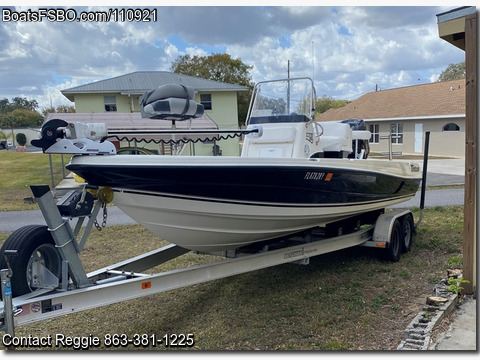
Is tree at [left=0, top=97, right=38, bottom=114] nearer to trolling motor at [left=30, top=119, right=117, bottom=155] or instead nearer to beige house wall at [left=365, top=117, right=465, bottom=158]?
beige house wall at [left=365, top=117, right=465, bottom=158]

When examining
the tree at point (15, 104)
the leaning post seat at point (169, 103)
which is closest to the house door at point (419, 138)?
the leaning post seat at point (169, 103)

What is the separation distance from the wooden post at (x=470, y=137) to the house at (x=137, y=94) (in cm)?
1830

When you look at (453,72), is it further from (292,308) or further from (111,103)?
(292,308)

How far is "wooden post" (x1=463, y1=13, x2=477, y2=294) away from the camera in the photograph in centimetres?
416

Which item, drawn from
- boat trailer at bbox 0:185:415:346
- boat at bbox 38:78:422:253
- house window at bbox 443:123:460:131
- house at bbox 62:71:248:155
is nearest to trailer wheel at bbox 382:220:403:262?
boat at bbox 38:78:422:253

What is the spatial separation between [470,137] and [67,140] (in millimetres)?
3619

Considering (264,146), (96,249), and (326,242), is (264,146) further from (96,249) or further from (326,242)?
(96,249)

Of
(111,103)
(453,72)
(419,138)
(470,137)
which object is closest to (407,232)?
(470,137)

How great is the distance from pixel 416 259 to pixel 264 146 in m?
2.58

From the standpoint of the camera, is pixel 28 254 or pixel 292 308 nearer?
pixel 28 254

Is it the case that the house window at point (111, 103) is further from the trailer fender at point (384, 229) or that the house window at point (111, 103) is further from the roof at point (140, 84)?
the trailer fender at point (384, 229)

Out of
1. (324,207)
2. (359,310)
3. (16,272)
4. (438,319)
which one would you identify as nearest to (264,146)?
(324,207)

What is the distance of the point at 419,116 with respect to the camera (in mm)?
25781

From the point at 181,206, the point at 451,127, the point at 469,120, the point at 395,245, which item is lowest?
the point at 395,245
